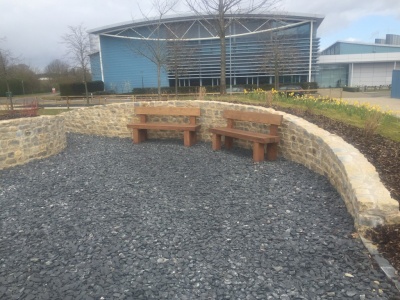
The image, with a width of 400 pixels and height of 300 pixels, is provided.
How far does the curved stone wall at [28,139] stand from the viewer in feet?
21.7

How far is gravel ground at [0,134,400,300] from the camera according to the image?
8.29ft

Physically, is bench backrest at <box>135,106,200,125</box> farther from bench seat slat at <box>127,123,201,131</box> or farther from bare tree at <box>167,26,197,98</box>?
bare tree at <box>167,26,197,98</box>

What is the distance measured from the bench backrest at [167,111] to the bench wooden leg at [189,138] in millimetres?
295

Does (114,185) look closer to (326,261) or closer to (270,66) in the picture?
(326,261)

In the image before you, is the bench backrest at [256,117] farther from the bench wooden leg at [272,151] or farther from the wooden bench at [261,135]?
the bench wooden leg at [272,151]

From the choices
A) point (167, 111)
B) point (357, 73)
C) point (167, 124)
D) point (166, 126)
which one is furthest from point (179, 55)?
point (357, 73)

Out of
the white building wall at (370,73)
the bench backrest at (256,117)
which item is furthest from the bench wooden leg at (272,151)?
the white building wall at (370,73)

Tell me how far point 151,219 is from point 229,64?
30872 mm

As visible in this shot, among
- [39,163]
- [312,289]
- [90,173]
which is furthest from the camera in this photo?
[39,163]

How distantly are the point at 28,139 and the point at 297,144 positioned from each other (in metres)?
5.76

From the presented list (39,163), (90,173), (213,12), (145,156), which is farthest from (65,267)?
(213,12)

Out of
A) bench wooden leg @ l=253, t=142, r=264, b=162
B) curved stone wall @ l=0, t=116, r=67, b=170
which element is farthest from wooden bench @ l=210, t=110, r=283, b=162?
curved stone wall @ l=0, t=116, r=67, b=170

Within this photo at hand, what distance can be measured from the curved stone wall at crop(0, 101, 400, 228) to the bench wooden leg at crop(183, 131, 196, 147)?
422mm

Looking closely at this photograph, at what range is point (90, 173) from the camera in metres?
5.81
